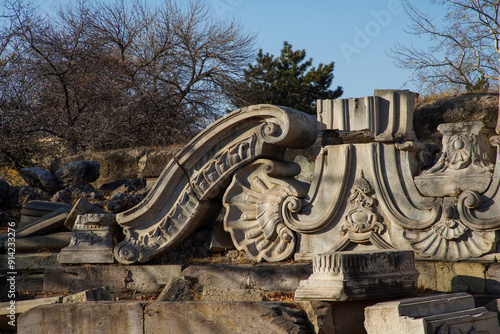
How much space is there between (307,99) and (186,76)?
21.0 feet

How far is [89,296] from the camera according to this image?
17.5ft

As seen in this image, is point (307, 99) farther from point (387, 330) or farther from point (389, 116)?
point (387, 330)

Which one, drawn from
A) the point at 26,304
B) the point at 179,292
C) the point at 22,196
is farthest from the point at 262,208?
the point at 22,196

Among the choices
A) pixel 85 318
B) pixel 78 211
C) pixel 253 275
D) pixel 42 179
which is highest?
pixel 42 179

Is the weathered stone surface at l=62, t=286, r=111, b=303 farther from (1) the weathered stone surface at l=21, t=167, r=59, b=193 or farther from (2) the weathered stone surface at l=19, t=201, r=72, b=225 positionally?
(1) the weathered stone surface at l=21, t=167, r=59, b=193

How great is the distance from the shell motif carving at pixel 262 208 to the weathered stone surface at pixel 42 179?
383 centimetres

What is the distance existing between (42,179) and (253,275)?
4.58 m

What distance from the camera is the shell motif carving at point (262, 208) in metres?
5.85

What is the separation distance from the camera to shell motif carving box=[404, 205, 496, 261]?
16.2ft

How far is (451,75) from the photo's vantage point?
16.7 meters

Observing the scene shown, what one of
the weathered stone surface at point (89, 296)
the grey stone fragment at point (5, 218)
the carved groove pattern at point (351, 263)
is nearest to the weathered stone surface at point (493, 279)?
the carved groove pattern at point (351, 263)

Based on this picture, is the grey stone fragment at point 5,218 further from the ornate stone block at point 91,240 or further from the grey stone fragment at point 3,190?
the ornate stone block at point 91,240

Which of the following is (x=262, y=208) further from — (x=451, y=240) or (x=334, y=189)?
(x=451, y=240)

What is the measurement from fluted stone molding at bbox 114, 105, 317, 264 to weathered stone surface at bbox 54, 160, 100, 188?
101 inches
